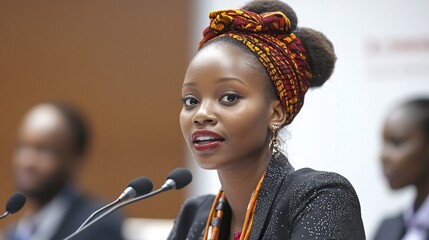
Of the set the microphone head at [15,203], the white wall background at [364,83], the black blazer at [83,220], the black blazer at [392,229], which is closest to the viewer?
the microphone head at [15,203]

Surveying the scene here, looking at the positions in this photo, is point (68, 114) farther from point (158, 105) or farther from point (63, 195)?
point (158, 105)

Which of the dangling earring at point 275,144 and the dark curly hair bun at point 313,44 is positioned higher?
the dark curly hair bun at point 313,44

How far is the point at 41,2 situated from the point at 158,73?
883 mm

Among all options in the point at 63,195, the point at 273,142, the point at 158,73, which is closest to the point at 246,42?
the point at 273,142

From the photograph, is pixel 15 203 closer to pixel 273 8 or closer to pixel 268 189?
pixel 268 189

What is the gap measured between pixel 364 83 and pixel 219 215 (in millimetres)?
2525

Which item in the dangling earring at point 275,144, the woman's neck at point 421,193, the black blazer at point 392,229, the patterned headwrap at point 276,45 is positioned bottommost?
the black blazer at point 392,229

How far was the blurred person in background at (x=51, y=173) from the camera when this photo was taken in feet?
13.2

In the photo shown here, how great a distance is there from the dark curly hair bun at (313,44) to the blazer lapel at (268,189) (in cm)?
25

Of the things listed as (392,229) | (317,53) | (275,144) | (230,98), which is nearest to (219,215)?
(275,144)

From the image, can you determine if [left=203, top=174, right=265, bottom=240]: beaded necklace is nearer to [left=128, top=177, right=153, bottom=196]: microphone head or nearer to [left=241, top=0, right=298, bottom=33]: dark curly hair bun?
[left=128, top=177, right=153, bottom=196]: microphone head

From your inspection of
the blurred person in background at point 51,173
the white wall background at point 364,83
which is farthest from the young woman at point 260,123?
the white wall background at point 364,83

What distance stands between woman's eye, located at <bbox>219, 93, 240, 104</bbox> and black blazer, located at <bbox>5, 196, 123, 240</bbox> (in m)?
1.92

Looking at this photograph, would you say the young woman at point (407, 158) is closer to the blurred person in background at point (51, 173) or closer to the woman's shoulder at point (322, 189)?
the blurred person in background at point (51, 173)
